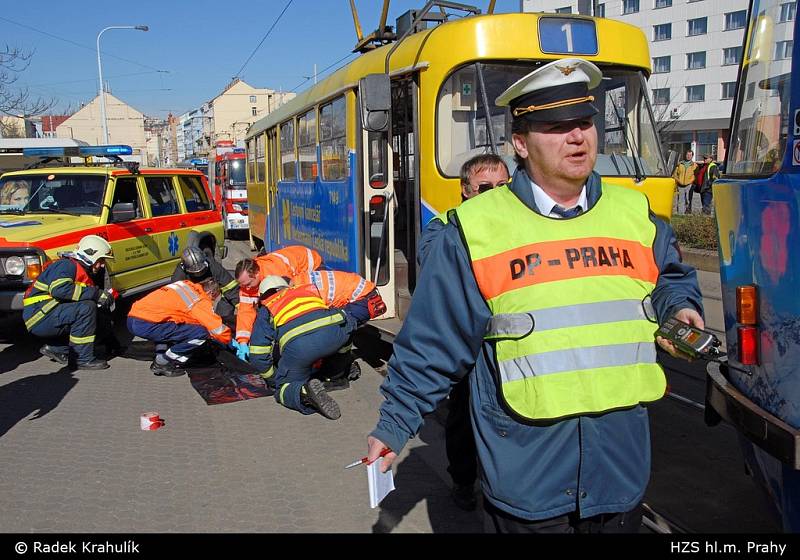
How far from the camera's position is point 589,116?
2.18 metres

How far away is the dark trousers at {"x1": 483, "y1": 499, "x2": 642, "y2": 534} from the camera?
216 centimetres

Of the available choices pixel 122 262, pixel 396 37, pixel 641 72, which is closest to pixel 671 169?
pixel 641 72

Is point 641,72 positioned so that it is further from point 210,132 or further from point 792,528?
point 210,132

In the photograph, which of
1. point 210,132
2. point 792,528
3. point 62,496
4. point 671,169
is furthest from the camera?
point 210,132

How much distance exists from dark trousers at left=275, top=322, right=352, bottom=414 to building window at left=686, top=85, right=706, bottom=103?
4666 cm

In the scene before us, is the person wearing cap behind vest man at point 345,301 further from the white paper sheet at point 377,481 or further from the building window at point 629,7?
the building window at point 629,7

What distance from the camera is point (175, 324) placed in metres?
7.43

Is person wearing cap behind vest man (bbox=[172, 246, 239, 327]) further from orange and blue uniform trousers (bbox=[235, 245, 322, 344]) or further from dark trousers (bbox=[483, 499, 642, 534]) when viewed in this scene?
dark trousers (bbox=[483, 499, 642, 534])

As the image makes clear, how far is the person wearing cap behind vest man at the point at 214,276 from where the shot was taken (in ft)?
25.2

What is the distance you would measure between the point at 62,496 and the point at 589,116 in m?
4.06

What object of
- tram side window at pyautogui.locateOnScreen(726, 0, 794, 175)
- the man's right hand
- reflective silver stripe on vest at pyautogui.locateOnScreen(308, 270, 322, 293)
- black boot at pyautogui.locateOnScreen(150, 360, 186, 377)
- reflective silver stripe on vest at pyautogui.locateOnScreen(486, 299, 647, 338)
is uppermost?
tram side window at pyautogui.locateOnScreen(726, 0, 794, 175)

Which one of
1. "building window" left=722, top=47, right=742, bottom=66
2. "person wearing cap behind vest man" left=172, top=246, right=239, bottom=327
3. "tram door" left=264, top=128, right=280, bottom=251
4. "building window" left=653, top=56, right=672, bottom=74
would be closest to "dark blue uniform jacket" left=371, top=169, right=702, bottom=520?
"person wearing cap behind vest man" left=172, top=246, right=239, bottom=327

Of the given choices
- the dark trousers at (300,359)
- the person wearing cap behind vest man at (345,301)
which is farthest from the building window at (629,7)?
the dark trousers at (300,359)

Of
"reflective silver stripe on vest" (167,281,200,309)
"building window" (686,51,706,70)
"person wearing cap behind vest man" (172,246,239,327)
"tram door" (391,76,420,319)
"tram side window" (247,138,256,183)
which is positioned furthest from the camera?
"building window" (686,51,706,70)
